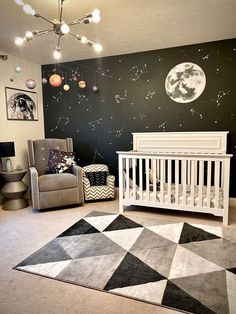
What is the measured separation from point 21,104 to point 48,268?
10.2 feet

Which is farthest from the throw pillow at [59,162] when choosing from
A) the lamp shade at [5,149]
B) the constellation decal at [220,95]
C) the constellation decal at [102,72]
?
the constellation decal at [220,95]

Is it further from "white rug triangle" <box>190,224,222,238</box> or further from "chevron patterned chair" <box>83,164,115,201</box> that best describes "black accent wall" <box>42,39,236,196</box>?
"white rug triangle" <box>190,224,222,238</box>

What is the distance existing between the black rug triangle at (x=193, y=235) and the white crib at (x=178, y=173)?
12.4 inches

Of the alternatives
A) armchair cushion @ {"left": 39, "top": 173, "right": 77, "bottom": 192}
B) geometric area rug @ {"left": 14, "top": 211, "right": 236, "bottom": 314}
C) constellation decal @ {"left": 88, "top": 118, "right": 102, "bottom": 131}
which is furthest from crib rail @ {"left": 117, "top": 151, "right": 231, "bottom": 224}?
constellation decal @ {"left": 88, "top": 118, "right": 102, "bottom": 131}

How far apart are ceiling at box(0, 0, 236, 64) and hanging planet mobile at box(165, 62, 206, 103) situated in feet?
1.20

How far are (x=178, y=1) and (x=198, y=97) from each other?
5.40ft

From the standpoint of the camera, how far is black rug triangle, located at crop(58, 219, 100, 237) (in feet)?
8.97

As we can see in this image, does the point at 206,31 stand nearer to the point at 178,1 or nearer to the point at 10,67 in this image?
the point at 178,1

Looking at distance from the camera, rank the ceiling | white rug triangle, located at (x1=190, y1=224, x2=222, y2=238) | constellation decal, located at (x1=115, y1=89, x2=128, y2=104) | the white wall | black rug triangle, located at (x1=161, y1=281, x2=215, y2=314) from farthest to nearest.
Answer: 1. constellation decal, located at (x1=115, y1=89, x2=128, y2=104)
2. the white wall
3. white rug triangle, located at (x1=190, y1=224, x2=222, y2=238)
4. the ceiling
5. black rug triangle, located at (x1=161, y1=281, x2=215, y2=314)

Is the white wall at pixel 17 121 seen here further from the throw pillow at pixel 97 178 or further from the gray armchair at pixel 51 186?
the throw pillow at pixel 97 178

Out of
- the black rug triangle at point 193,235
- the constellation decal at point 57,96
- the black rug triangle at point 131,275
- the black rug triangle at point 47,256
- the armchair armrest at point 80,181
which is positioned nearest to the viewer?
the black rug triangle at point 131,275

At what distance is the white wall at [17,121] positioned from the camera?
389 cm

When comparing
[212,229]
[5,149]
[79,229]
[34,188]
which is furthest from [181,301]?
[5,149]

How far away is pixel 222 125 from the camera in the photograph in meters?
3.66
